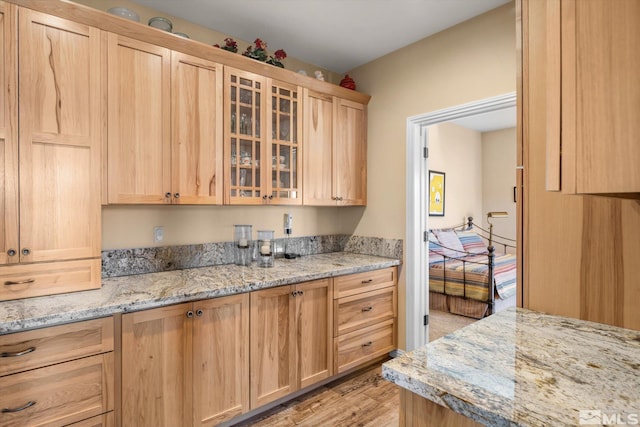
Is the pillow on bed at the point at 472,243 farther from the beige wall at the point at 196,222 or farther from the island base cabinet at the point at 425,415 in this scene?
the island base cabinet at the point at 425,415

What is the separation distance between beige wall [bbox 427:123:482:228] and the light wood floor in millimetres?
3252

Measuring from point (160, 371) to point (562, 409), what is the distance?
177cm

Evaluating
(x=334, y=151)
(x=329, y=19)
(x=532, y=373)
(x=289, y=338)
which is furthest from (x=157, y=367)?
(x=329, y=19)

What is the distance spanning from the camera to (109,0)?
2189 millimetres

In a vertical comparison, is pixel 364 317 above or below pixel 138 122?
below

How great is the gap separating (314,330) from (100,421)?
4.32 feet

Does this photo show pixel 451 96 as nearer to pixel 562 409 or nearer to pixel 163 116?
pixel 163 116

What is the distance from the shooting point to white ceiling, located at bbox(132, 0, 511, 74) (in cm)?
231

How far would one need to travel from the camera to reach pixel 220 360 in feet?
6.43

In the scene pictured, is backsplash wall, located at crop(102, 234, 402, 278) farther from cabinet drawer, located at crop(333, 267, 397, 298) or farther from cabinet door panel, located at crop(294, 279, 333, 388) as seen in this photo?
cabinet door panel, located at crop(294, 279, 333, 388)

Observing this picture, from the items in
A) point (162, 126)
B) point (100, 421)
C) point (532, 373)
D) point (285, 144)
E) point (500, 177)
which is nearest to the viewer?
point (532, 373)

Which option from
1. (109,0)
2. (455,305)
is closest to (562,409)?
(109,0)

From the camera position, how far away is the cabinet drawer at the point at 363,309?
2.58m

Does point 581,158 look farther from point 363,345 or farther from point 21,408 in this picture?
point 363,345
